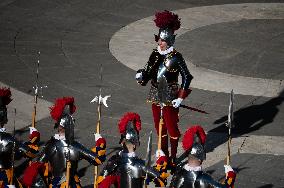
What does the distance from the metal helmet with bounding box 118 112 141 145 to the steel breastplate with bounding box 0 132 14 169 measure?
5.87 feet

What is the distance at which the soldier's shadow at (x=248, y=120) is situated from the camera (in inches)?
647

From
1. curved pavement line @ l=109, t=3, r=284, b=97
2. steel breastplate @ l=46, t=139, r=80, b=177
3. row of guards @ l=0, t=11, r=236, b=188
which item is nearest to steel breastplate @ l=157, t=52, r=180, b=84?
row of guards @ l=0, t=11, r=236, b=188

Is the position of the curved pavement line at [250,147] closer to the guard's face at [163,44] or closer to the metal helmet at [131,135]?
the guard's face at [163,44]

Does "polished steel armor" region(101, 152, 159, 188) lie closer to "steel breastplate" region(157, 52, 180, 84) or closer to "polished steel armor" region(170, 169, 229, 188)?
"polished steel armor" region(170, 169, 229, 188)

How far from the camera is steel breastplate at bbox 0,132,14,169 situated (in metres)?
12.7

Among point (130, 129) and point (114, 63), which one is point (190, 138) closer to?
point (130, 129)

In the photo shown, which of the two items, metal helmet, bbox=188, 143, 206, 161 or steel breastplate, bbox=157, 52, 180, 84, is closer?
metal helmet, bbox=188, 143, 206, 161

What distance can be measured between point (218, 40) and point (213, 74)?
2728mm

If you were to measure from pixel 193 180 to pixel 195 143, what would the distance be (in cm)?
55

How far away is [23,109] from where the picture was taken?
57.6ft

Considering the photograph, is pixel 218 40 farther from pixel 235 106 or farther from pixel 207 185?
pixel 207 185

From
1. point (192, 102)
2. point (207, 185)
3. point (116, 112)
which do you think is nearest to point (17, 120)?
point (116, 112)

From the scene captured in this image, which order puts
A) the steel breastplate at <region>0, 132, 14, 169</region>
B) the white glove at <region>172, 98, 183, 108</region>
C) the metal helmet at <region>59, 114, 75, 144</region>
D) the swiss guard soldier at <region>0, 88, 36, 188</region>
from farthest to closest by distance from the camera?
Answer: 1. the white glove at <region>172, 98, 183, 108</region>
2. the steel breastplate at <region>0, 132, 14, 169</region>
3. the swiss guard soldier at <region>0, 88, 36, 188</region>
4. the metal helmet at <region>59, 114, 75, 144</region>

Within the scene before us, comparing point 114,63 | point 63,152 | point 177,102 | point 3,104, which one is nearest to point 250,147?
point 177,102
